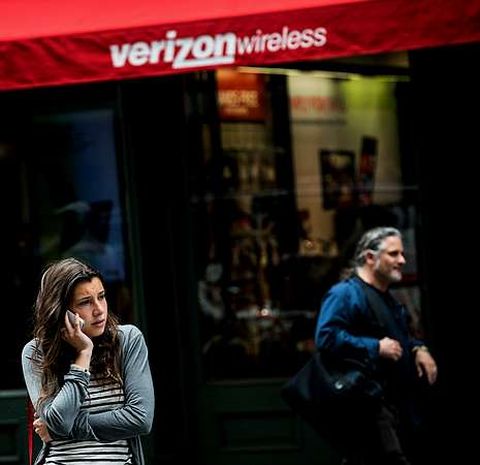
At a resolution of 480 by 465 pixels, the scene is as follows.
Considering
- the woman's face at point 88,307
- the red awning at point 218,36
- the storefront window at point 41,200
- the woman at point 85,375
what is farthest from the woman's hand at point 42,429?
the storefront window at point 41,200

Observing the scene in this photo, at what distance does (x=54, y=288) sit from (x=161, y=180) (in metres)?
3.80

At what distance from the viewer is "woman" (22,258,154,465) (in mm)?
4508

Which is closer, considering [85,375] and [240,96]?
[85,375]

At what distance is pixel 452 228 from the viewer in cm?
798

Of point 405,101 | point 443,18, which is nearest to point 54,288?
point 443,18

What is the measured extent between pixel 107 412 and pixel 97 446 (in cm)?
13

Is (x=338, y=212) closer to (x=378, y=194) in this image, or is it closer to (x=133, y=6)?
(x=378, y=194)

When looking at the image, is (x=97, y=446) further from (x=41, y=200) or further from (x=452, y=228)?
(x=41, y=200)

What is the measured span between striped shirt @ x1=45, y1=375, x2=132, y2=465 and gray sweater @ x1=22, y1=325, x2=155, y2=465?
0.11ft

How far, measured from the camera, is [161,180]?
27.5 feet

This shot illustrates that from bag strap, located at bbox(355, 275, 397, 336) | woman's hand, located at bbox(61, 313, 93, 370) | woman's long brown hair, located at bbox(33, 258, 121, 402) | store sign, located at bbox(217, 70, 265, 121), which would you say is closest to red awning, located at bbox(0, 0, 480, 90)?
bag strap, located at bbox(355, 275, 397, 336)

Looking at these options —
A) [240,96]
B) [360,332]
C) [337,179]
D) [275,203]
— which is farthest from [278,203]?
[360,332]

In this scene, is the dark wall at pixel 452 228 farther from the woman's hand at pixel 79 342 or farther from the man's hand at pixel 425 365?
the woman's hand at pixel 79 342

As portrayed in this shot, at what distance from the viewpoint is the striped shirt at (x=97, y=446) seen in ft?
14.9
